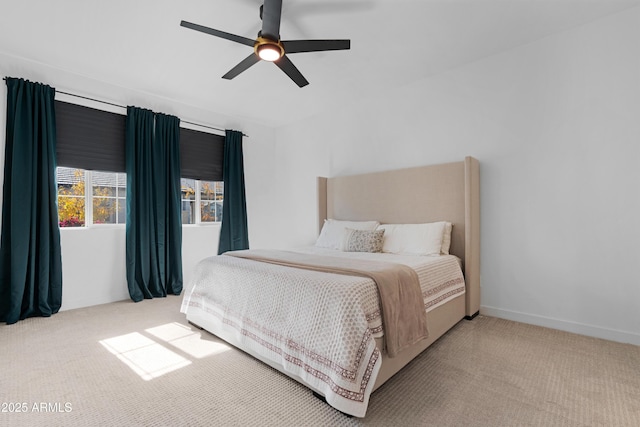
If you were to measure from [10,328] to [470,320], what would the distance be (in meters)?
4.23

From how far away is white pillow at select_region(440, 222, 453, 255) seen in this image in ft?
9.71

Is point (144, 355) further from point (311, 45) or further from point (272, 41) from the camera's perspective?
point (311, 45)

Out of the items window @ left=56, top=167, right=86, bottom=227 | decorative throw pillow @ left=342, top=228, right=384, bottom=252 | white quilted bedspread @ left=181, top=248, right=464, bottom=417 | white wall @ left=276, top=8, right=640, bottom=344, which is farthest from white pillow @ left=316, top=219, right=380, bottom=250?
window @ left=56, top=167, right=86, bottom=227

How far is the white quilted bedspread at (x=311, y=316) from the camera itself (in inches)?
60.5

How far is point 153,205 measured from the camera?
12.4 ft

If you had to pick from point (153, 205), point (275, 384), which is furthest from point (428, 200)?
point (153, 205)

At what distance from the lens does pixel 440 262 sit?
2.59m

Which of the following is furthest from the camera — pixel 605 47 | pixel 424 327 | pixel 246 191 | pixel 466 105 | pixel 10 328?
pixel 246 191

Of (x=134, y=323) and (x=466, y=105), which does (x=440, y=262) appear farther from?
(x=134, y=323)

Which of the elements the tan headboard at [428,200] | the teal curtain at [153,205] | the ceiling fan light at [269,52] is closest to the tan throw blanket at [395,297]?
the tan headboard at [428,200]

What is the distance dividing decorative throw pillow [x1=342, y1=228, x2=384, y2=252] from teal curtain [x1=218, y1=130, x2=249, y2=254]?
2003mm

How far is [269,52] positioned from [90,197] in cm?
288

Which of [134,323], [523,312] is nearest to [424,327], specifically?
[523,312]

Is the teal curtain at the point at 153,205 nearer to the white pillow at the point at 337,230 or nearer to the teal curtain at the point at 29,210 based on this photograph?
the teal curtain at the point at 29,210
